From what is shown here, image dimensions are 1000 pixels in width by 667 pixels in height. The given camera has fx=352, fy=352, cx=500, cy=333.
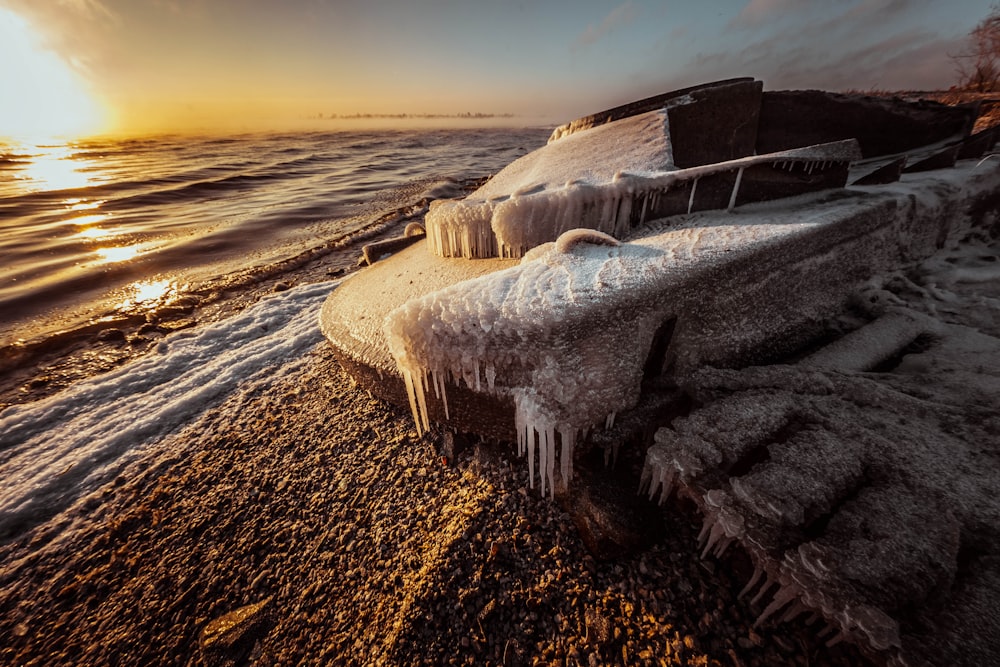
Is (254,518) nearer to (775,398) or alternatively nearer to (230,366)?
(230,366)

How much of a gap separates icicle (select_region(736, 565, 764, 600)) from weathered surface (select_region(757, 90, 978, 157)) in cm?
616

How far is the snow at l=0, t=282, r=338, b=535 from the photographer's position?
2797 mm

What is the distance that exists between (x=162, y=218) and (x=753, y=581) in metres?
16.2

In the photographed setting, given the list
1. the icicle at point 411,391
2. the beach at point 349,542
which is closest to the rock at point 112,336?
the beach at point 349,542

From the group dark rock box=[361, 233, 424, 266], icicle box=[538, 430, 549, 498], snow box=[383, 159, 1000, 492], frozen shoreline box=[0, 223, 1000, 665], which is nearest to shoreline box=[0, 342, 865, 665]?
frozen shoreline box=[0, 223, 1000, 665]

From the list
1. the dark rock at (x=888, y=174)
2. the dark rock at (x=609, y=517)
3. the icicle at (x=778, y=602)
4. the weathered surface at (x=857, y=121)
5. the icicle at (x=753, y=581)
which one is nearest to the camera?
the icicle at (x=778, y=602)

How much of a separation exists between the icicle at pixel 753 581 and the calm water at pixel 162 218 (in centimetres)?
818

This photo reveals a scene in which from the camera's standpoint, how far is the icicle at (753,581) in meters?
1.41

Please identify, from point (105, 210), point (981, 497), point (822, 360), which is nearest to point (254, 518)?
point (981, 497)

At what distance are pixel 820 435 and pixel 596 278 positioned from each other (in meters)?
1.26

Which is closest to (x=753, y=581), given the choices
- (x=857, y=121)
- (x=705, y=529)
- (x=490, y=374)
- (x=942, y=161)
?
(x=705, y=529)

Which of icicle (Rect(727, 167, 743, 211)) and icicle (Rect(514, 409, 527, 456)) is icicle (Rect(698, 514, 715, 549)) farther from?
icicle (Rect(727, 167, 743, 211))

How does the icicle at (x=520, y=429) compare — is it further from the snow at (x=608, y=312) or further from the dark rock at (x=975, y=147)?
the dark rock at (x=975, y=147)

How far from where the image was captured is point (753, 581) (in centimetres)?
146
